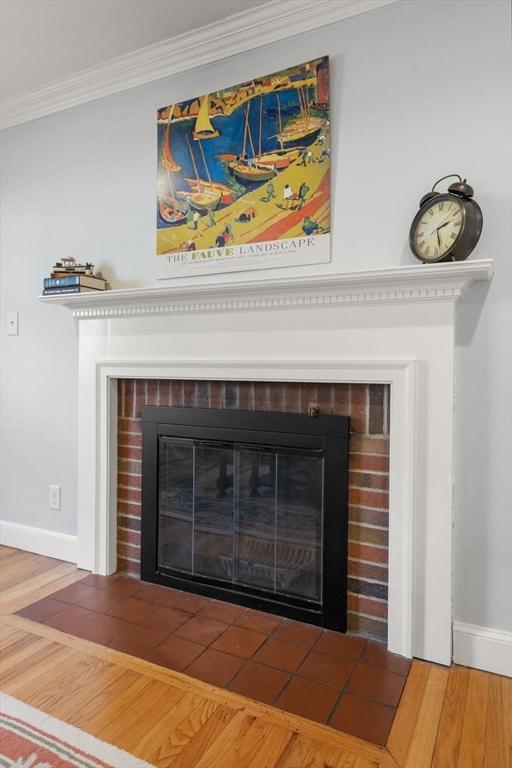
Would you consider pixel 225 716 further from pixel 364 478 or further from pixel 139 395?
pixel 139 395

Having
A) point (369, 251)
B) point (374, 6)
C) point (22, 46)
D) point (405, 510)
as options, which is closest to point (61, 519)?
point (405, 510)

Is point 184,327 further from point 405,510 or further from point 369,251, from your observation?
point 405,510

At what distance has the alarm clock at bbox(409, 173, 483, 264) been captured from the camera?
1.51m

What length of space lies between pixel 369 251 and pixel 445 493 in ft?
2.80

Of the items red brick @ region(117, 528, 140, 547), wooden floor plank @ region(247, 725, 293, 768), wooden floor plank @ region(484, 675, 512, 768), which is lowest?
wooden floor plank @ region(484, 675, 512, 768)

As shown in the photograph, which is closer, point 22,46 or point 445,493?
point 445,493

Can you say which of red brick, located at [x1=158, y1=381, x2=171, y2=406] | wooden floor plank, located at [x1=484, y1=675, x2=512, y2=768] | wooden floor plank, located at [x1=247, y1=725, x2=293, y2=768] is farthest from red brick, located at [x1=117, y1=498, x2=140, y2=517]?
wooden floor plank, located at [x1=484, y1=675, x2=512, y2=768]

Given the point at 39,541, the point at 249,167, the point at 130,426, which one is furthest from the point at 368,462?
the point at 39,541

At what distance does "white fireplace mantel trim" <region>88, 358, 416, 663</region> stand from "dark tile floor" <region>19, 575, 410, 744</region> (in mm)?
175

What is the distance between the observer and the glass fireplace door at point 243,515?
1.88 metres

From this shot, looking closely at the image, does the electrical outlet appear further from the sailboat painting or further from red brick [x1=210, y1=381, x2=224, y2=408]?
the sailboat painting

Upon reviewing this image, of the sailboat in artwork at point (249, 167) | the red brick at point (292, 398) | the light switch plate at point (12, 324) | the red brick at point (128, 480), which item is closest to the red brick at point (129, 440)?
the red brick at point (128, 480)

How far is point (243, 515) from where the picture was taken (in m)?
2.03

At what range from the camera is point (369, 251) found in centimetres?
176
